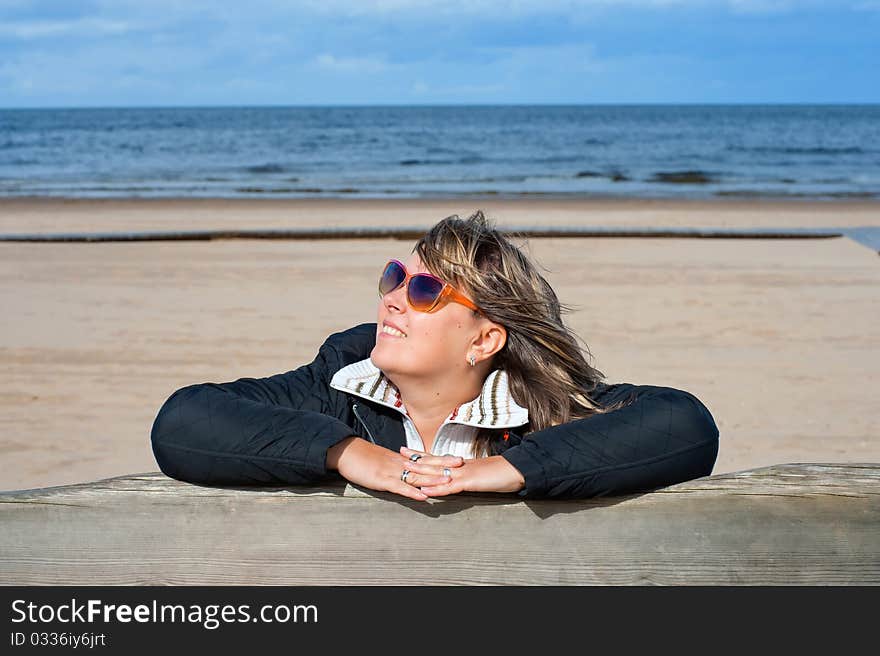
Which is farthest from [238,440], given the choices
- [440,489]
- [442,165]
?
[442,165]

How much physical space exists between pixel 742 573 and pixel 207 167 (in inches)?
1386

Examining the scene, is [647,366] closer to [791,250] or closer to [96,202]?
[791,250]

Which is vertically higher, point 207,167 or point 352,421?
point 207,167

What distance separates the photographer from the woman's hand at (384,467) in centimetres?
160

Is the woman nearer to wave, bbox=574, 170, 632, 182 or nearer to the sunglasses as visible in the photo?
the sunglasses

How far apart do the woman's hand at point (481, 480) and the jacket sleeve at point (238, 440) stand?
0.71 ft

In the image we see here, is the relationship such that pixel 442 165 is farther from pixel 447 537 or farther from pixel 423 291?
pixel 447 537

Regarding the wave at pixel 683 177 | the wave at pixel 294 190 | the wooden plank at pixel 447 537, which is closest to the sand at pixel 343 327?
the wooden plank at pixel 447 537

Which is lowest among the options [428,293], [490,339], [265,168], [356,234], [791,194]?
[490,339]

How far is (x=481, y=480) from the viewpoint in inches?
63.4

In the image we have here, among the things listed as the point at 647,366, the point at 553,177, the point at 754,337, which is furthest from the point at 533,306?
the point at 553,177

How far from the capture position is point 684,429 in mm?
1832

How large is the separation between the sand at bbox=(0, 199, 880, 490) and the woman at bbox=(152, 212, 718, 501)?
137 inches

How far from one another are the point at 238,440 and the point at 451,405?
27.6 inches
